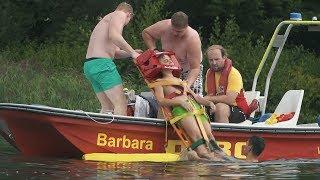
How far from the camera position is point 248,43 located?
2409 cm

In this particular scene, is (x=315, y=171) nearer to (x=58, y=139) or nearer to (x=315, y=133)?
(x=315, y=133)

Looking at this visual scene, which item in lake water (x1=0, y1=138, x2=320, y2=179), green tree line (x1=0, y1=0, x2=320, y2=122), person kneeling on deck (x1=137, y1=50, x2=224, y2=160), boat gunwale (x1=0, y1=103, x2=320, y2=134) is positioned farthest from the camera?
green tree line (x1=0, y1=0, x2=320, y2=122)

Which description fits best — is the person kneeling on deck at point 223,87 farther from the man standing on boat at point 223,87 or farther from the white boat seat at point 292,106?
the white boat seat at point 292,106

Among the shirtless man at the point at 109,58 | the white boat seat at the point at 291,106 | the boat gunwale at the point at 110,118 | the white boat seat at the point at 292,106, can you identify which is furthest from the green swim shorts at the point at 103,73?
the white boat seat at the point at 292,106

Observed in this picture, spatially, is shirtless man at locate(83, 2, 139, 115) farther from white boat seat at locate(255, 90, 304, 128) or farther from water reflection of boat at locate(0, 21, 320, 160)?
white boat seat at locate(255, 90, 304, 128)

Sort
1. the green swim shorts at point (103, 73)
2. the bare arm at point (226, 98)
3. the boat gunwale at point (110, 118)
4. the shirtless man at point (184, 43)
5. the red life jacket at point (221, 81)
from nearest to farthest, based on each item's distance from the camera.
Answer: the boat gunwale at point (110, 118), the green swim shorts at point (103, 73), the shirtless man at point (184, 43), the bare arm at point (226, 98), the red life jacket at point (221, 81)

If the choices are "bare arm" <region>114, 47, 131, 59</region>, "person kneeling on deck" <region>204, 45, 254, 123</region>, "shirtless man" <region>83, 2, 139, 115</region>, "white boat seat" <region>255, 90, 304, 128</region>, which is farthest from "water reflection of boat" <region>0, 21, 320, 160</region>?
"bare arm" <region>114, 47, 131, 59</region>

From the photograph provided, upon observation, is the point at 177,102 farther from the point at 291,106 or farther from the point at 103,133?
the point at 291,106

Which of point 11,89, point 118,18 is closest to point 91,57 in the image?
point 118,18

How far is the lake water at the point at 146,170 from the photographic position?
11867 millimetres

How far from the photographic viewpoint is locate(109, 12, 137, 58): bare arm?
13.3 metres

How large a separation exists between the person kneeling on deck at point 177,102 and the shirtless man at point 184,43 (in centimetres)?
38

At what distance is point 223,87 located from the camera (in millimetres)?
14117

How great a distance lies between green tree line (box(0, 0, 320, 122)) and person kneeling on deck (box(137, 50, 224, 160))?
23.3ft
